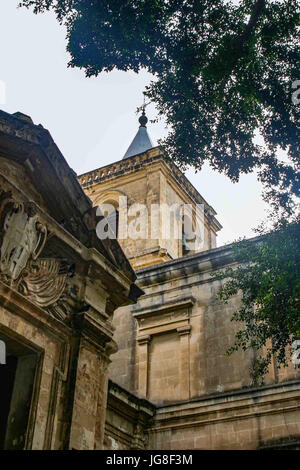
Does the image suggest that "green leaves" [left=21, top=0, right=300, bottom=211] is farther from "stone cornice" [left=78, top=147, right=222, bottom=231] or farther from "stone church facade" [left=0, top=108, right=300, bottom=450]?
"stone cornice" [left=78, top=147, right=222, bottom=231]

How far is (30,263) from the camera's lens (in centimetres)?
910

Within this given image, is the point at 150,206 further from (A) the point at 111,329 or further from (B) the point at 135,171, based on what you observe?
(A) the point at 111,329

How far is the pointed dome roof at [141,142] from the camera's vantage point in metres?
32.7

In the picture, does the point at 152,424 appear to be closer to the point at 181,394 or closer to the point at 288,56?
the point at 181,394

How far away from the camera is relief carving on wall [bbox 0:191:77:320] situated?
8.69 m

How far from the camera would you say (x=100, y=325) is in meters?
10.0

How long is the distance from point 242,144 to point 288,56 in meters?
1.86

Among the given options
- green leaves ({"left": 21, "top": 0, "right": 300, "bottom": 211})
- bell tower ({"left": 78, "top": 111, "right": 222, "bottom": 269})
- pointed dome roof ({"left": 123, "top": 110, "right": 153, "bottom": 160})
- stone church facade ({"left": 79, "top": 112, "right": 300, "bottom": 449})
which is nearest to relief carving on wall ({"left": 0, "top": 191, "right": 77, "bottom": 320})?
green leaves ({"left": 21, "top": 0, "right": 300, "bottom": 211})

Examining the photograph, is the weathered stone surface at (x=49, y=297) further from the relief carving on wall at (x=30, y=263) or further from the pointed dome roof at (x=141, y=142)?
the pointed dome roof at (x=141, y=142)

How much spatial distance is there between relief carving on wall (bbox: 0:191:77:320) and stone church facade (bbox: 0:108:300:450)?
2 centimetres

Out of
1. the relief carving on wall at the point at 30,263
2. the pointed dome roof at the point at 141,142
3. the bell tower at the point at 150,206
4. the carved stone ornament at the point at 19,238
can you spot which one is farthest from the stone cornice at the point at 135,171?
the carved stone ornament at the point at 19,238

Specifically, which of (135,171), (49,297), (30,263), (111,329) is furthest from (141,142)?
(30,263)

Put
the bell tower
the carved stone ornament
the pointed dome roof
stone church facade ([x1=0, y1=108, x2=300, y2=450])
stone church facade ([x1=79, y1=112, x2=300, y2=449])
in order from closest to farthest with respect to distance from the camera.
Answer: the carved stone ornament → stone church facade ([x1=0, y1=108, x2=300, y2=450]) → stone church facade ([x1=79, y1=112, x2=300, y2=449]) → the bell tower → the pointed dome roof
